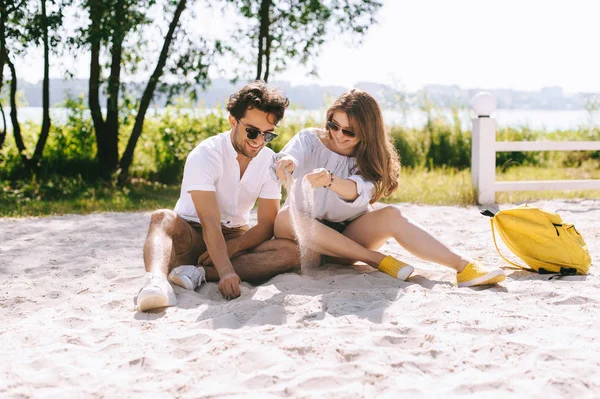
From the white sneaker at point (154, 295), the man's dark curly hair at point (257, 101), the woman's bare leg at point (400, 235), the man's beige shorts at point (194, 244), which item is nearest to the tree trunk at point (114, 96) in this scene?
the man's beige shorts at point (194, 244)

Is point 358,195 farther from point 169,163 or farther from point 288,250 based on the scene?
point 169,163

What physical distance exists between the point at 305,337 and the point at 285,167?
3.36ft

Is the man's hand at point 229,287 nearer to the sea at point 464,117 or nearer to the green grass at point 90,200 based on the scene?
the green grass at point 90,200

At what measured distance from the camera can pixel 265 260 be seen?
374 cm

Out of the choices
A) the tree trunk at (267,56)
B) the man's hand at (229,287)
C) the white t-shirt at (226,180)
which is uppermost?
the tree trunk at (267,56)

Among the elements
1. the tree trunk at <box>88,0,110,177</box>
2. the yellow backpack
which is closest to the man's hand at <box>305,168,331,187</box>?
the yellow backpack

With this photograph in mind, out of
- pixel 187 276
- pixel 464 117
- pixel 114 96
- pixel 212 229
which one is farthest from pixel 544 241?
pixel 464 117

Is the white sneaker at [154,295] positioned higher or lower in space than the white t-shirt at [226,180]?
lower

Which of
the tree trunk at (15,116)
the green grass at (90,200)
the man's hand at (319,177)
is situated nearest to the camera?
the man's hand at (319,177)

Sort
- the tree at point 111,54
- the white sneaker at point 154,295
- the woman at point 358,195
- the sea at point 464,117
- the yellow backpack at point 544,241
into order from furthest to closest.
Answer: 1. the sea at point 464,117
2. the tree at point 111,54
3. the yellow backpack at point 544,241
4. the woman at point 358,195
5. the white sneaker at point 154,295

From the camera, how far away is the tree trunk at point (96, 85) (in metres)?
7.90

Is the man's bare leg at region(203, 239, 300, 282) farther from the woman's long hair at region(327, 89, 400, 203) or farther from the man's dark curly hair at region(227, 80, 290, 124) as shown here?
the man's dark curly hair at region(227, 80, 290, 124)

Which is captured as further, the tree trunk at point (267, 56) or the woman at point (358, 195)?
the tree trunk at point (267, 56)

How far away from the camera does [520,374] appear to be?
231 cm
